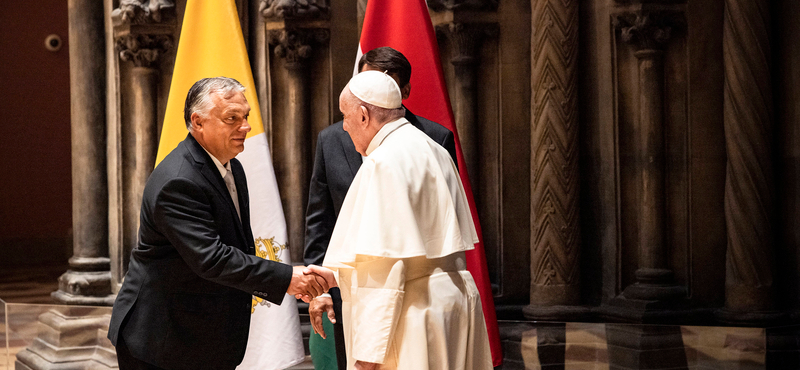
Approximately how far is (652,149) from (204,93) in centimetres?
265

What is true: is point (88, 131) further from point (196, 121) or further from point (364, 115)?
point (364, 115)

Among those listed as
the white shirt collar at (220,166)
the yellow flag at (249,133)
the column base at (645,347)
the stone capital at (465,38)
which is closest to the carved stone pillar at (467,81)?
the stone capital at (465,38)

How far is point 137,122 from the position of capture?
472 cm

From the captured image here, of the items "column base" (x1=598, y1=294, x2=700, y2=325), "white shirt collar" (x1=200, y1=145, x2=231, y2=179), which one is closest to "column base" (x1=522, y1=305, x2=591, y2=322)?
"column base" (x1=598, y1=294, x2=700, y2=325)

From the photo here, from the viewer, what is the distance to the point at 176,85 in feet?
11.9

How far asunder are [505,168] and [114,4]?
8.75ft

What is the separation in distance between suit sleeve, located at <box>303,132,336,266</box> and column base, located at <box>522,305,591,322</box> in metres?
1.79

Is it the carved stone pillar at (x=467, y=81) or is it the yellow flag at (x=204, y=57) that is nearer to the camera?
the yellow flag at (x=204, y=57)

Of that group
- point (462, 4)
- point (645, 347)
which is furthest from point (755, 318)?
point (462, 4)

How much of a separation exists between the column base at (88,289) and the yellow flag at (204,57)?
1612mm

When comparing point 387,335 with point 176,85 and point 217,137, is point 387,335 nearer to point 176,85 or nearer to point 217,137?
point 217,137

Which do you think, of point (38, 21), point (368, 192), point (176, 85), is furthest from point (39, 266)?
point (368, 192)

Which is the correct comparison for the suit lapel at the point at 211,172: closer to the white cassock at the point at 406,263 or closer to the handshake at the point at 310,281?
the handshake at the point at 310,281

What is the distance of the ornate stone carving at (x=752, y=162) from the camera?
3.95m
